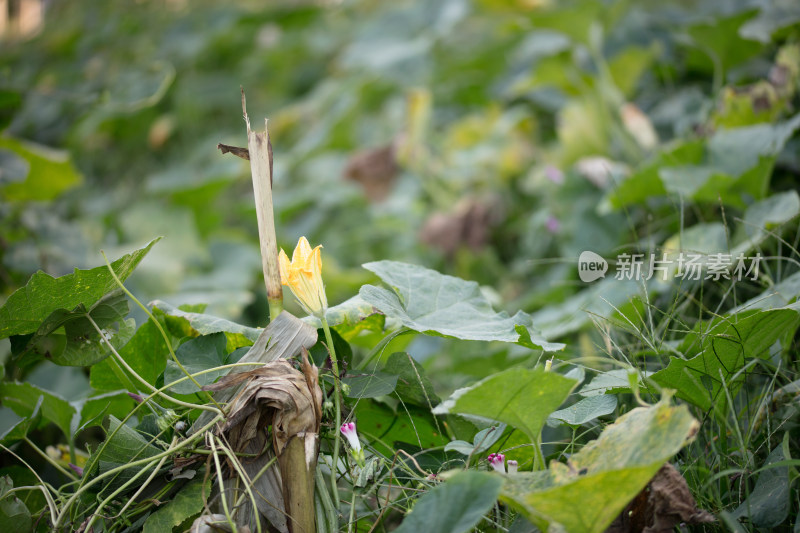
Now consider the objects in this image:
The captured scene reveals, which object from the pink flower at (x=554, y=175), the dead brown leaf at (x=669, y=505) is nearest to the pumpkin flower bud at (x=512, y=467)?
the dead brown leaf at (x=669, y=505)

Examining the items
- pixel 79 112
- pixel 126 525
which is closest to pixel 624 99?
pixel 126 525

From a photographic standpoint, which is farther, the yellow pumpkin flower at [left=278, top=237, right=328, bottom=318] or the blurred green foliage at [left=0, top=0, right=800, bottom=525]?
the blurred green foliage at [left=0, top=0, right=800, bottom=525]

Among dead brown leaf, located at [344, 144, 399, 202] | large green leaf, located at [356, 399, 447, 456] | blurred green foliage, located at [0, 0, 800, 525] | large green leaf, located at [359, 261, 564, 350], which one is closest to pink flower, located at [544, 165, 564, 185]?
blurred green foliage, located at [0, 0, 800, 525]

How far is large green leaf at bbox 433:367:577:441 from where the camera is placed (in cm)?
45

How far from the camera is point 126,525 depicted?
1.77ft

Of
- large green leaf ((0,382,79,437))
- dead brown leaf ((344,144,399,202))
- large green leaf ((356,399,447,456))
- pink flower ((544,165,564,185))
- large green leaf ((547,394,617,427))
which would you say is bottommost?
dead brown leaf ((344,144,399,202))

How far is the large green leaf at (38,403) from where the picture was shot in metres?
0.69

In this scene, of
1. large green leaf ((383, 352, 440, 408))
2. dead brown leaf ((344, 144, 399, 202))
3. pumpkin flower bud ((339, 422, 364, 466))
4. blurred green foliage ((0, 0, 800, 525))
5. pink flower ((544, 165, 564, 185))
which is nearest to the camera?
pumpkin flower bud ((339, 422, 364, 466))

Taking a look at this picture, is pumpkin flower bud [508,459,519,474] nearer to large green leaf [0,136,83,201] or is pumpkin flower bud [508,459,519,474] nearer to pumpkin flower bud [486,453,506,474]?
pumpkin flower bud [486,453,506,474]

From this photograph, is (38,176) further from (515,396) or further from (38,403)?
(515,396)

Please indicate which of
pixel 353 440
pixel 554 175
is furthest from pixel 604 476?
pixel 554 175

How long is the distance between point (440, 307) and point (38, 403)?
0.46m

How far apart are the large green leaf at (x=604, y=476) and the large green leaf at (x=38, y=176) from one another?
1472mm

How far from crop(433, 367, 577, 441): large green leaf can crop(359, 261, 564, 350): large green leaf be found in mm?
91
